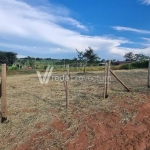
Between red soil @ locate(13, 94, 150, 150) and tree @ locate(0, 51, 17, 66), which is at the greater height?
tree @ locate(0, 51, 17, 66)

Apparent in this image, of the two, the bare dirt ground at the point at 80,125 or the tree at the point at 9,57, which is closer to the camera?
the bare dirt ground at the point at 80,125

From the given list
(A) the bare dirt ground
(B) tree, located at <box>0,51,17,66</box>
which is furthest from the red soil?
(B) tree, located at <box>0,51,17,66</box>

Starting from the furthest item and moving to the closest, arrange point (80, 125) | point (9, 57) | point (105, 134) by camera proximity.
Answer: point (9, 57) < point (80, 125) < point (105, 134)

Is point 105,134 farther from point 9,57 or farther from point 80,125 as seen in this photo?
point 9,57

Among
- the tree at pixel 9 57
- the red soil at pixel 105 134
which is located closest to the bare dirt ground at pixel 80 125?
the red soil at pixel 105 134

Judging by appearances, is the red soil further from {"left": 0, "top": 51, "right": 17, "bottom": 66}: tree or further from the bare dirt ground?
{"left": 0, "top": 51, "right": 17, "bottom": 66}: tree

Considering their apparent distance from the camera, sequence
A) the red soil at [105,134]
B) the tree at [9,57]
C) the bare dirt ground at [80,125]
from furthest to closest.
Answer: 1. the tree at [9,57]
2. the bare dirt ground at [80,125]
3. the red soil at [105,134]

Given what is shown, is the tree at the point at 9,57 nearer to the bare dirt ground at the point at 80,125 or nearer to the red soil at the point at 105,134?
the bare dirt ground at the point at 80,125

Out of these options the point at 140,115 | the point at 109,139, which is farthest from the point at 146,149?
the point at 140,115

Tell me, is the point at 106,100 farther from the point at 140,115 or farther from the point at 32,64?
the point at 32,64

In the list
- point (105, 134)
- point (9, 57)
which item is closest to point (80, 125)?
point (105, 134)

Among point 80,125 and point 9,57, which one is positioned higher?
point 9,57

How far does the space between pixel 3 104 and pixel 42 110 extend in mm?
1218

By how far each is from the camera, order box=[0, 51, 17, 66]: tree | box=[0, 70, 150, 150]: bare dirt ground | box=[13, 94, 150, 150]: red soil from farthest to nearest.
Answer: box=[0, 51, 17, 66]: tree
box=[0, 70, 150, 150]: bare dirt ground
box=[13, 94, 150, 150]: red soil
